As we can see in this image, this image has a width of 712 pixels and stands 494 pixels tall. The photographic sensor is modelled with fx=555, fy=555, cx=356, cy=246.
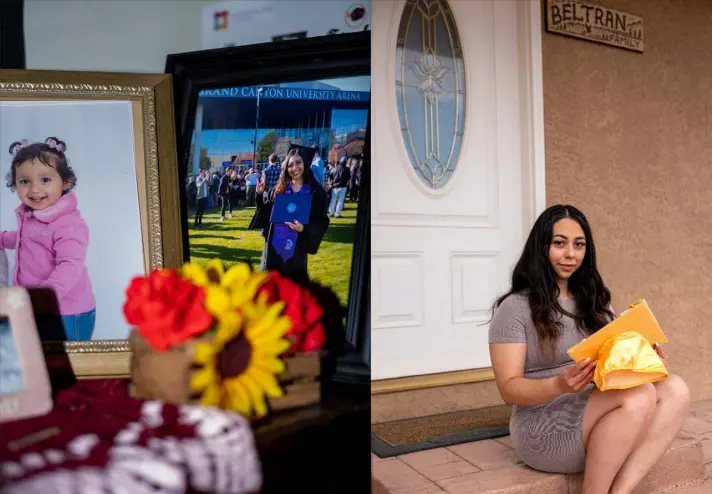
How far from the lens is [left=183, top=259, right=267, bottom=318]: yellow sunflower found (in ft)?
2.85

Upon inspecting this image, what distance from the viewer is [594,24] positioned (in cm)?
247

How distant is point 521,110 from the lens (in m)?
2.36

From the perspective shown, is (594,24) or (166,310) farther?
(594,24)

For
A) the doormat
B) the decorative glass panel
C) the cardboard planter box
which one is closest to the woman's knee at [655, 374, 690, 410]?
the doormat

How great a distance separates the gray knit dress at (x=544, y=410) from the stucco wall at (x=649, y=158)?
2.97ft

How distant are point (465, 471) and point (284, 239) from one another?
1.02 meters

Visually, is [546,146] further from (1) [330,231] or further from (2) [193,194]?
(2) [193,194]

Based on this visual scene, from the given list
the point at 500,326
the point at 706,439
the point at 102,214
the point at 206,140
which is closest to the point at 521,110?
the point at 500,326

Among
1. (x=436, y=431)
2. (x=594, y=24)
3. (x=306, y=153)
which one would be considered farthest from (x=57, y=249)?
(x=594, y=24)

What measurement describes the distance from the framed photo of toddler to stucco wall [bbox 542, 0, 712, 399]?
185cm

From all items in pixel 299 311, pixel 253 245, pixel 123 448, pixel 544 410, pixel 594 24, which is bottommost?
pixel 544 410

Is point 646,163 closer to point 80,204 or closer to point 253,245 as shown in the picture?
point 253,245

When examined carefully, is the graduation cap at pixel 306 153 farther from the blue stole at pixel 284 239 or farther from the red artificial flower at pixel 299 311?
the red artificial flower at pixel 299 311

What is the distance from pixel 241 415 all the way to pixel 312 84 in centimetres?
62
